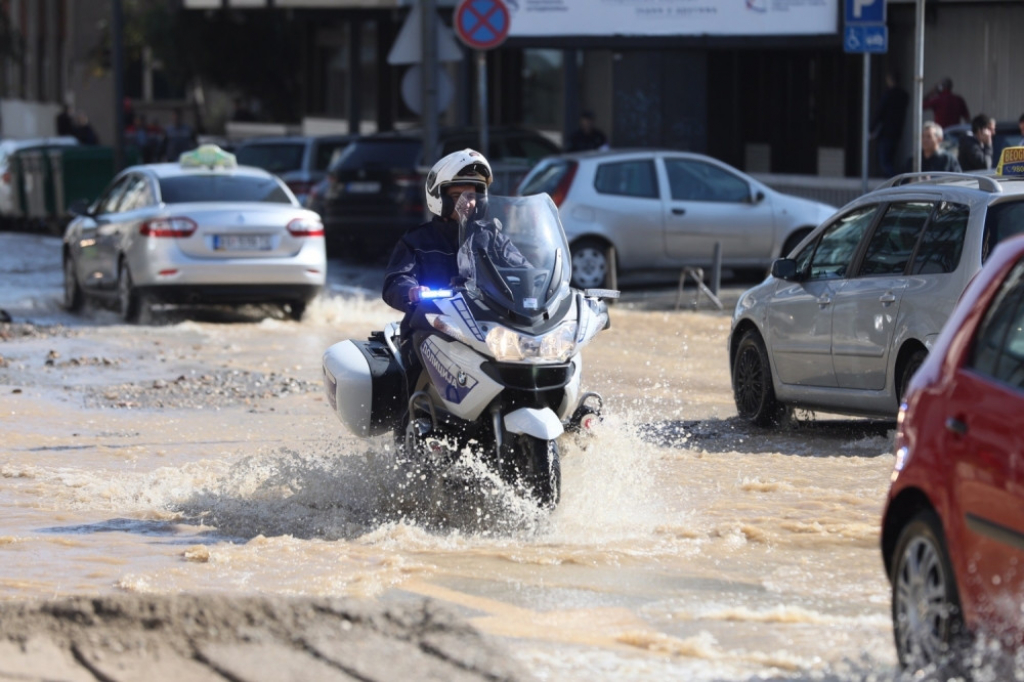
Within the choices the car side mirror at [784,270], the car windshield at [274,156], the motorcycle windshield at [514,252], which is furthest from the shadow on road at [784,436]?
the car windshield at [274,156]

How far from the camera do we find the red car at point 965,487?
4695 millimetres

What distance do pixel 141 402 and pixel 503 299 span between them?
5399 mm

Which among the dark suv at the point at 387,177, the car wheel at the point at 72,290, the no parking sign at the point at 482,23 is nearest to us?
the car wheel at the point at 72,290

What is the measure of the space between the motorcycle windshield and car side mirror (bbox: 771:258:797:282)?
2877mm

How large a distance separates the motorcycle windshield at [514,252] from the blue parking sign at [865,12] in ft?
26.7

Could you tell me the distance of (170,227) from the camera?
16.5 metres

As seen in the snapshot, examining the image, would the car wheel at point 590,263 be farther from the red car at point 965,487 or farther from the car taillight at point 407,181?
the red car at point 965,487

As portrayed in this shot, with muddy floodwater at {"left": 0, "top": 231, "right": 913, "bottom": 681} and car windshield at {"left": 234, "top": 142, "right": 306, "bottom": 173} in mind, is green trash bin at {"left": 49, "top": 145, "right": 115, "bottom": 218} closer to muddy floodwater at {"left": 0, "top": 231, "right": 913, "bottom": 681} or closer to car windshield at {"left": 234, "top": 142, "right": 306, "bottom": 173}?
car windshield at {"left": 234, "top": 142, "right": 306, "bottom": 173}

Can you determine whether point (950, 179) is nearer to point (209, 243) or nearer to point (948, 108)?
point (209, 243)

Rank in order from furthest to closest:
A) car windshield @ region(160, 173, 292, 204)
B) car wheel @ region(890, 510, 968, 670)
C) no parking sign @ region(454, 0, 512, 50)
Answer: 1. no parking sign @ region(454, 0, 512, 50)
2. car windshield @ region(160, 173, 292, 204)
3. car wheel @ region(890, 510, 968, 670)

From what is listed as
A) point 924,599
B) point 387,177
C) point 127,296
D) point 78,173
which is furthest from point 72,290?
point 924,599

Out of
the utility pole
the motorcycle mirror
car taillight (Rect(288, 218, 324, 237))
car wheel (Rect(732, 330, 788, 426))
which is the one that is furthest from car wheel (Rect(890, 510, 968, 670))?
the utility pole

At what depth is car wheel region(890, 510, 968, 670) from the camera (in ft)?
16.0

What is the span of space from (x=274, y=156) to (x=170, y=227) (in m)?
10.9
